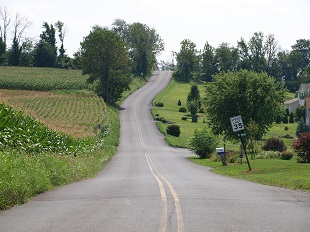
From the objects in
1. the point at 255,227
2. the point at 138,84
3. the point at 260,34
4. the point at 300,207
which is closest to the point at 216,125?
the point at 300,207

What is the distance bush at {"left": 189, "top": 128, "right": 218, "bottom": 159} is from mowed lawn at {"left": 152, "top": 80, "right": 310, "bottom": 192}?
93 cm

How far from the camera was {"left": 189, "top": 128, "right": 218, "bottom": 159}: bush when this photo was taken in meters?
50.8

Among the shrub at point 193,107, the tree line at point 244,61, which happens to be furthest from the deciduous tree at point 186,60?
the shrub at point 193,107

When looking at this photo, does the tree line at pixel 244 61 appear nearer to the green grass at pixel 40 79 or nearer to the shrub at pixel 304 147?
the green grass at pixel 40 79

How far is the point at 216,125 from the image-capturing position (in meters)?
49.9

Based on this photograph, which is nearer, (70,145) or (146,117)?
(70,145)

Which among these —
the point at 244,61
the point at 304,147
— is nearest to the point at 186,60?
the point at 244,61

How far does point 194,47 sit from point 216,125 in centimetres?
10661

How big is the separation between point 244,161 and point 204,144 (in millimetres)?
9777

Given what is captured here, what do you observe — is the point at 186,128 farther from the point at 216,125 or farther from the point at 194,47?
the point at 194,47

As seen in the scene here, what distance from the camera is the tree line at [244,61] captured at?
146125 mm

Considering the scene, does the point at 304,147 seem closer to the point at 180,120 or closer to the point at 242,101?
the point at 242,101

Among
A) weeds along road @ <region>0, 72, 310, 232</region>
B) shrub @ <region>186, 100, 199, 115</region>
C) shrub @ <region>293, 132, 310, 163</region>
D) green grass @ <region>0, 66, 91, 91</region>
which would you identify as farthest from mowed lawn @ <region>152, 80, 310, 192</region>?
green grass @ <region>0, 66, 91, 91</region>

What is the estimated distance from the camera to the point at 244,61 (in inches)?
5645
